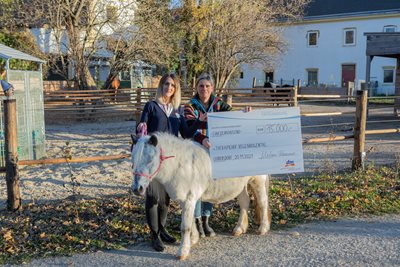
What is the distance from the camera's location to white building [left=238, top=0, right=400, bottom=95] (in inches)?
1336

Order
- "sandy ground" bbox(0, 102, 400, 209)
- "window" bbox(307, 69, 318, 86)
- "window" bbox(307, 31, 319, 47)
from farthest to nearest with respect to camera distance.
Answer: "window" bbox(307, 31, 319, 47), "window" bbox(307, 69, 318, 86), "sandy ground" bbox(0, 102, 400, 209)

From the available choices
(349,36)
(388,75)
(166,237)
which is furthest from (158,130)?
(349,36)

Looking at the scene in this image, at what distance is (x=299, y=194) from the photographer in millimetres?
6402

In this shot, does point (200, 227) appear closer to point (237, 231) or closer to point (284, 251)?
point (237, 231)

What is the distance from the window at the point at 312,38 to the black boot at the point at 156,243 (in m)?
35.5

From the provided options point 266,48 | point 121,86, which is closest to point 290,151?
point 266,48

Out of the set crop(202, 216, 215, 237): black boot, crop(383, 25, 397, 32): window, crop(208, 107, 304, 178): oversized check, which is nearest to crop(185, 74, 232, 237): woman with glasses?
crop(202, 216, 215, 237): black boot

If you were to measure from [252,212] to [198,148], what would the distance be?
5.18 feet

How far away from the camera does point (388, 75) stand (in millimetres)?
33406

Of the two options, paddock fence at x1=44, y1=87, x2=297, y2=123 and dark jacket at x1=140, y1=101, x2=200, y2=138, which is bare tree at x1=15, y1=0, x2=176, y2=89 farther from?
dark jacket at x1=140, y1=101, x2=200, y2=138

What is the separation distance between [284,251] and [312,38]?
3562 cm

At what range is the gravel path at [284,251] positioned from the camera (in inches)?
165

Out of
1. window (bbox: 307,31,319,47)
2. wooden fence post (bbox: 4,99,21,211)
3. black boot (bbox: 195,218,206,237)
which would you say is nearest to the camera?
black boot (bbox: 195,218,206,237)

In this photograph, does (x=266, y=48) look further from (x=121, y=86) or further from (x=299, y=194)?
(x=299, y=194)
